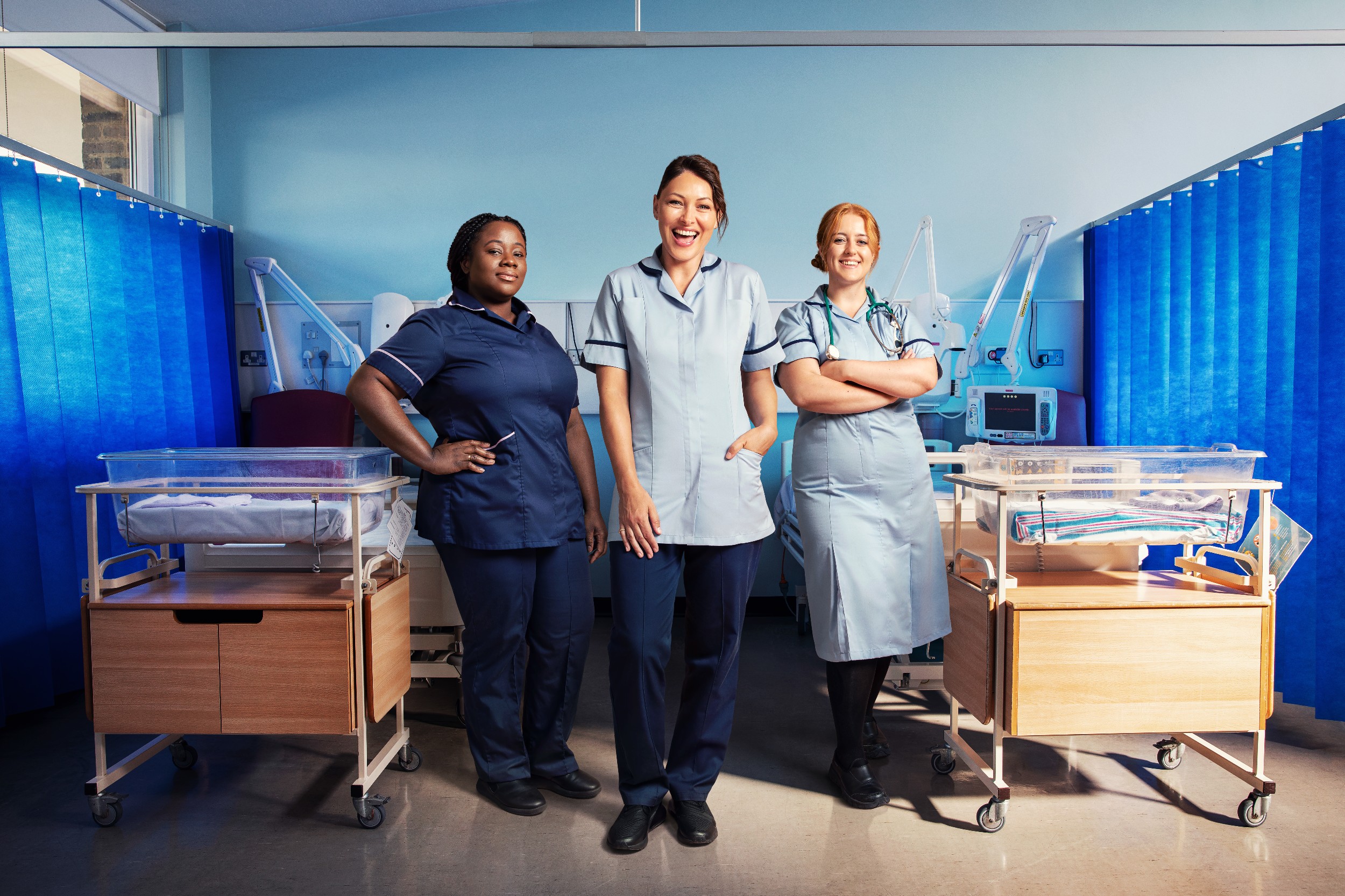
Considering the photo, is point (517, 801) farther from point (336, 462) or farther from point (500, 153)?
point (500, 153)

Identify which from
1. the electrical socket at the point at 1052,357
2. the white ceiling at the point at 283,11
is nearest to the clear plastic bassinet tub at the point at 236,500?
the white ceiling at the point at 283,11

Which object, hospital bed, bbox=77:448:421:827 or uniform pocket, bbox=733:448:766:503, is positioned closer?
uniform pocket, bbox=733:448:766:503

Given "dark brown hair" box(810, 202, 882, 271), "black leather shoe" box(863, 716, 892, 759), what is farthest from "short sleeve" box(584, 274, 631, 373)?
"black leather shoe" box(863, 716, 892, 759)

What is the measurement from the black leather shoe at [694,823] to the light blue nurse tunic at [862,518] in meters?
0.47

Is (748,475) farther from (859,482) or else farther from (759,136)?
(759,136)

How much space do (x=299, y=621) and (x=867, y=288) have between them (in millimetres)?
1639

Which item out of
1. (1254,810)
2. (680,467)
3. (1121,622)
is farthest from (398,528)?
(1254,810)

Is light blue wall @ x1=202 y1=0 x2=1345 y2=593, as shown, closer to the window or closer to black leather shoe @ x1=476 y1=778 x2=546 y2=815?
the window

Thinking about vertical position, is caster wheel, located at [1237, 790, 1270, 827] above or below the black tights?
below

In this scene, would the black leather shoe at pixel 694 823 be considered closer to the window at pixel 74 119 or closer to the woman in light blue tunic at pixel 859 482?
the woman in light blue tunic at pixel 859 482

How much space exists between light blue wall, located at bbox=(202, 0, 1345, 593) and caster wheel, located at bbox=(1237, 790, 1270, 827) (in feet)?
7.92

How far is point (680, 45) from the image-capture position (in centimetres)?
199

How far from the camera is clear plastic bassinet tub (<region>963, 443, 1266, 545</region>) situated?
193 cm

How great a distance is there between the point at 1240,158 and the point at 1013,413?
122 cm
